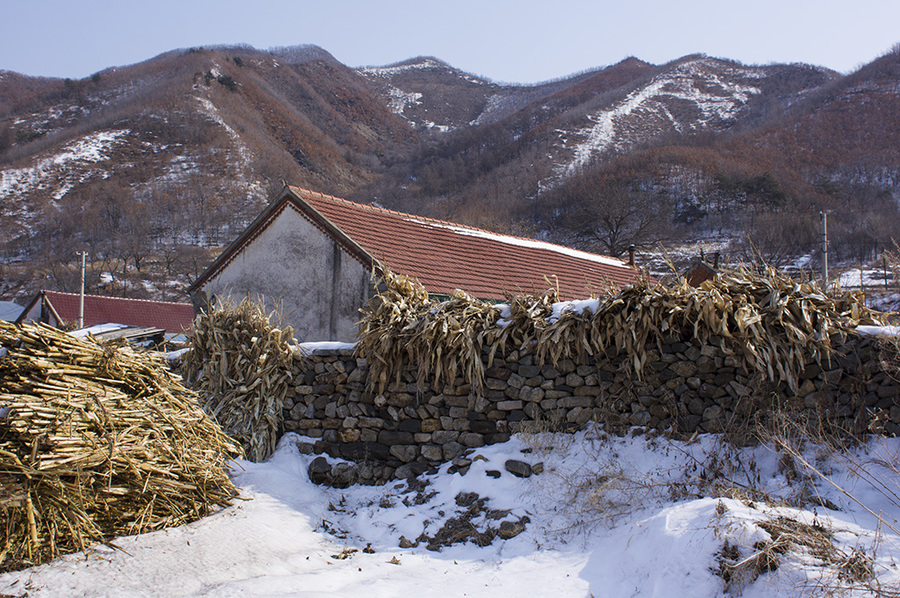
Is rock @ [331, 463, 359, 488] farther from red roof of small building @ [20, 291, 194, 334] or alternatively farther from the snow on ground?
the snow on ground

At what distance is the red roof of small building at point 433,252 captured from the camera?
1150 centimetres

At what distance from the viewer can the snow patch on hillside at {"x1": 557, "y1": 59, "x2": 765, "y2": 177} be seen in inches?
2709

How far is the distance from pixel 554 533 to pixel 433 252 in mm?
8660

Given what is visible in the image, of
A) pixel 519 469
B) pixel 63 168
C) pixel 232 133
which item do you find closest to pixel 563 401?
pixel 519 469

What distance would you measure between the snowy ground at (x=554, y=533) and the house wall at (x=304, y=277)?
16.7ft

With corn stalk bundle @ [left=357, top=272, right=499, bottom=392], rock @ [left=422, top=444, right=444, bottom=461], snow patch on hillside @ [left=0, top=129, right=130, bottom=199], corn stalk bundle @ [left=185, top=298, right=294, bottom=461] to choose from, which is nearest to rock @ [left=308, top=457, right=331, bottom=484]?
corn stalk bundle @ [left=185, top=298, right=294, bottom=461]

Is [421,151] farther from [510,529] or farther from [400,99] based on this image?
[510,529]

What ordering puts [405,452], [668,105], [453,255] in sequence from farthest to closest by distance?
[668,105]
[453,255]
[405,452]

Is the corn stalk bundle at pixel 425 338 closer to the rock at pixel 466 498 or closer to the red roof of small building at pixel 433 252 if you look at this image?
the rock at pixel 466 498

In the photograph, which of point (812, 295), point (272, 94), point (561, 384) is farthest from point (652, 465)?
point (272, 94)

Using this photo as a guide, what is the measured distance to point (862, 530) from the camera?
13.4ft

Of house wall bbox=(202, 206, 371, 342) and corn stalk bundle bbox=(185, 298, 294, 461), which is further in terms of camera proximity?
house wall bbox=(202, 206, 371, 342)

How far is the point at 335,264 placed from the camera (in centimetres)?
1147

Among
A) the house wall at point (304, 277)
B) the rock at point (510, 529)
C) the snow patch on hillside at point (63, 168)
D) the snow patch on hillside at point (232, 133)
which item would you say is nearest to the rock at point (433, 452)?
the rock at point (510, 529)
